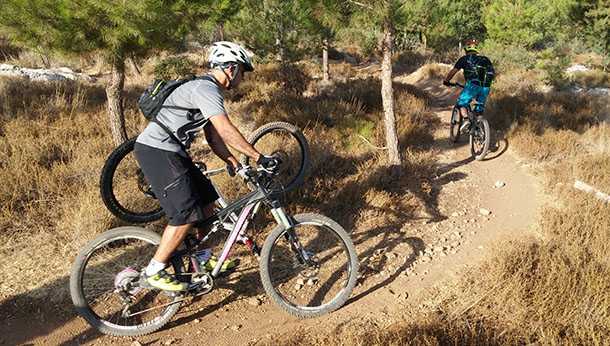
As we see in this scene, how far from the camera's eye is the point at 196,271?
3461 mm

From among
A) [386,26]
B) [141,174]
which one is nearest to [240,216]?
[141,174]

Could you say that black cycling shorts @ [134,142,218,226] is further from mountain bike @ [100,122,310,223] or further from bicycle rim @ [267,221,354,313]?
bicycle rim @ [267,221,354,313]

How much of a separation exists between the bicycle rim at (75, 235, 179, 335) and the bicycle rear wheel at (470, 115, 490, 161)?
607 centimetres

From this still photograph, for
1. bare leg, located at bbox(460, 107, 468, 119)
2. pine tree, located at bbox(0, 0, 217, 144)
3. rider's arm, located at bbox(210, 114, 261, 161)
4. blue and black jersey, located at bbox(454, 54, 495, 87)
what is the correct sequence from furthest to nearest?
bare leg, located at bbox(460, 107, 468, 119) → blue and black jersey, located at bbox(454, 54, 495, 87) → pine tree, located at bbox(0, 0, 217, 144) → rider's arm, located at bbox(210, 114, 261, 161)

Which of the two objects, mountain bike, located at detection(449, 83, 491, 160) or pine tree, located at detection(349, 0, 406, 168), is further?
mountain bike, located at detection(449, 83, 491, 160)

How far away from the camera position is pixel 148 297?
3742 millimetres

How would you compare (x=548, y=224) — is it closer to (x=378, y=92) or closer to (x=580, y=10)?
(x=378, y=92)

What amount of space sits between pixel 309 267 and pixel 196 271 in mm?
990

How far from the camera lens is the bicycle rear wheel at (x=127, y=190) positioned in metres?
3.65

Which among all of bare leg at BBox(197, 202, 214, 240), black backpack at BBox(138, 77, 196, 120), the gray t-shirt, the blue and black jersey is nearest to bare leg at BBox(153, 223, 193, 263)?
bare leg at BBox(197, 202, 214, 240)

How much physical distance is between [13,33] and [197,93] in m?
3.09

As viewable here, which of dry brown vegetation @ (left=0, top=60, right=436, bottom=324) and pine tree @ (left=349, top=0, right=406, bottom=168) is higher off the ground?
pine tree @ (left=349, top=0, right=406, bottom=168)

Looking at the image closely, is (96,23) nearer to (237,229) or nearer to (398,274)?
(237,229)

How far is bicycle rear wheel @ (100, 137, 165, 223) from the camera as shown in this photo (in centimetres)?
365
